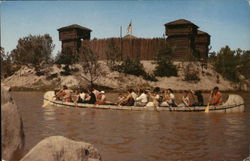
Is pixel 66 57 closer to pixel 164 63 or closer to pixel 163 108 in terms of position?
pixel 164 63

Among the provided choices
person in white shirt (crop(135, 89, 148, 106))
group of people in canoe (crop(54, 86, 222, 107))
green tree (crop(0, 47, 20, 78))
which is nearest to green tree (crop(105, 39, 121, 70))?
group of people in canoe (crop(54, 86, 222, 107))

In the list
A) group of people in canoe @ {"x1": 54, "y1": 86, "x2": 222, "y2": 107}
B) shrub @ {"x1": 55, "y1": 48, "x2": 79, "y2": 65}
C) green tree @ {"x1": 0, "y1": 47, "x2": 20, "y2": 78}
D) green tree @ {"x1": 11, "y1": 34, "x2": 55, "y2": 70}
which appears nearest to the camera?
green tree @ {"x1": 0, "y1": 47, "x2": 20, "y2": 78}

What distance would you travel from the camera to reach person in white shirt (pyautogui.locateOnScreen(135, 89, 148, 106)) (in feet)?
31.4

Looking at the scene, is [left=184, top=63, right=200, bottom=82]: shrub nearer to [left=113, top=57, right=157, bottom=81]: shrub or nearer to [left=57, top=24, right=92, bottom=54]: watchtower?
[left=113, top=57, right=157, bottom=81]: shrub

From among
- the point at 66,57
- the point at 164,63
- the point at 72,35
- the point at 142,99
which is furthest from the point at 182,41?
the point at 142,99

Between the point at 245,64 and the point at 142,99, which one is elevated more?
the point at 245,64

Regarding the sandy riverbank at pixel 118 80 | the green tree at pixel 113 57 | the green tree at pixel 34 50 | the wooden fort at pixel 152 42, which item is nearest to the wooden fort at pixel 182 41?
the wooden fort at pixel 152 42

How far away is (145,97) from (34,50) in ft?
13.8

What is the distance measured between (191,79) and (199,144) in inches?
78.4

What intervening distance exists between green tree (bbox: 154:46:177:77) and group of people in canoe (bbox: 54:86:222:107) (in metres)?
0.62

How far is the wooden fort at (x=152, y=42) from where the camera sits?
6.24m

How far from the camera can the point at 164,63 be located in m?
8.00

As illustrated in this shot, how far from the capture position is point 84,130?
6891mm

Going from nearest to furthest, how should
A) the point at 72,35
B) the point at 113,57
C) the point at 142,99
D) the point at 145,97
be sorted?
1. the point at 72,35
2. the point at 113,57
3. the point at 145,97
4. the point at 142,99
